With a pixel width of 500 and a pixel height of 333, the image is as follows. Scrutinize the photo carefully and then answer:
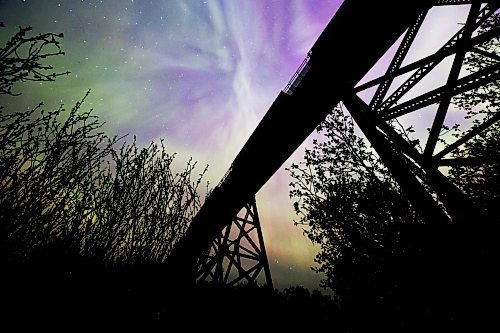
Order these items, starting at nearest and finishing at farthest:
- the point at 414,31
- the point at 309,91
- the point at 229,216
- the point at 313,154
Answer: the point at 414,31
the point at 309,91
the point at 313,154
the point at 229,216

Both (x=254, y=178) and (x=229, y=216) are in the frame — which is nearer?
(x=254, y=178)

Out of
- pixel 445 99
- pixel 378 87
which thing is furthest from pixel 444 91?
pixel 378 87

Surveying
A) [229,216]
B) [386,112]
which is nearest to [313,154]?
[386,112]

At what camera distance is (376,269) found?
129 inches

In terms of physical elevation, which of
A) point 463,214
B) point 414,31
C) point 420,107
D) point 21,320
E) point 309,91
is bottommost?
point 21,320

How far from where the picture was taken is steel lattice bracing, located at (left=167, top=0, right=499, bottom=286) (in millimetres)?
2396

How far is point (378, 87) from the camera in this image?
10.6ft

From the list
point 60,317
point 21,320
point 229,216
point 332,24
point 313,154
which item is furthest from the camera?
point 229,216

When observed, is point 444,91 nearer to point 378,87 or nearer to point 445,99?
point 445,99

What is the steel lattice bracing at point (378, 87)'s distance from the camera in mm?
2396

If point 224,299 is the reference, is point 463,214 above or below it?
below

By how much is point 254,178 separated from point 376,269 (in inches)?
130

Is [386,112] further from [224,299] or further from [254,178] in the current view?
[224,299]

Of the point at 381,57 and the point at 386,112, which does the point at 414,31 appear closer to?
the point at 381,57
